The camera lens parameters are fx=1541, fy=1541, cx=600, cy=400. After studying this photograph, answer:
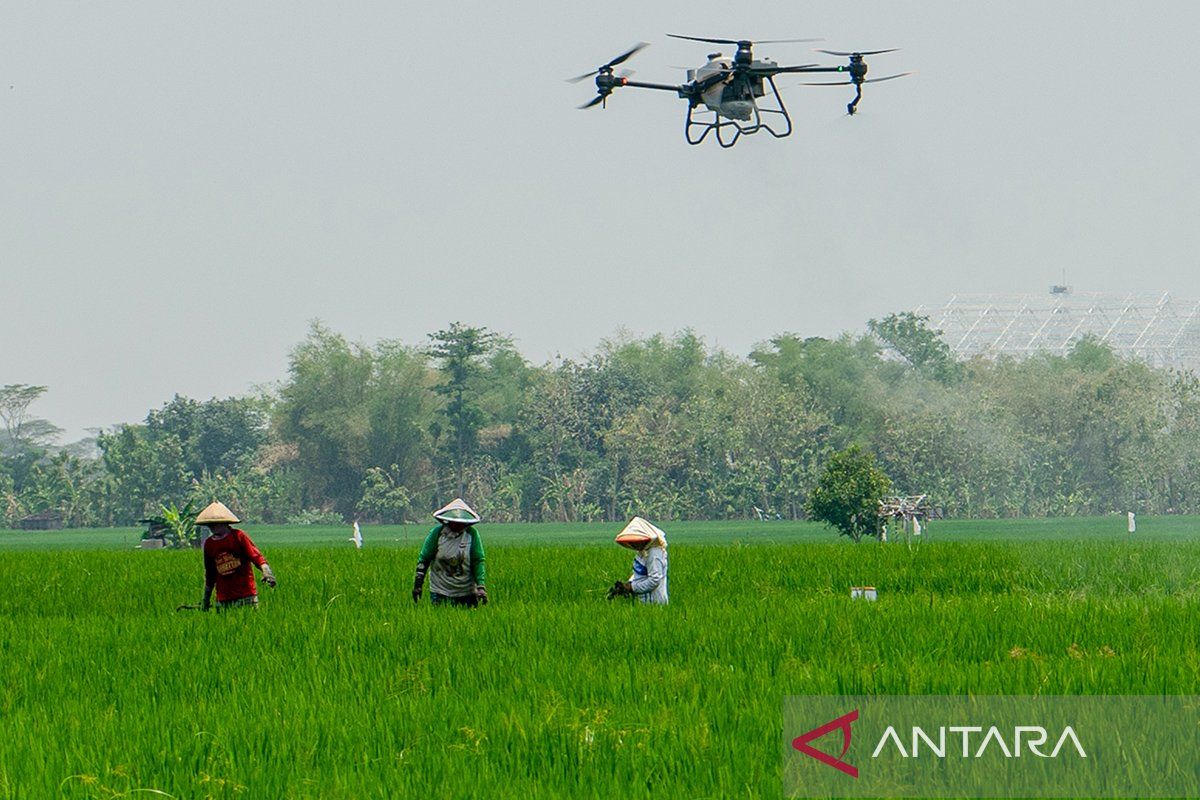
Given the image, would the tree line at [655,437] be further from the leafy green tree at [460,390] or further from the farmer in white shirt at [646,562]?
the farmer in white shirt at [646,562]

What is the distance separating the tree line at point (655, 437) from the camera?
58.6 metres

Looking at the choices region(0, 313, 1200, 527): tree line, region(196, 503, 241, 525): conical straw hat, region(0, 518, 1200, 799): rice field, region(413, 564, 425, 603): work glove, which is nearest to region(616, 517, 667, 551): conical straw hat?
region(0, 518, 1200, 799): rice field

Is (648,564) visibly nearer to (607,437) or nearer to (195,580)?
(195,580)

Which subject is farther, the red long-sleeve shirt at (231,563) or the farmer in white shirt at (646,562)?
the red long-sleeve shirt at (231,563)

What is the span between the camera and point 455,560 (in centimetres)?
1298

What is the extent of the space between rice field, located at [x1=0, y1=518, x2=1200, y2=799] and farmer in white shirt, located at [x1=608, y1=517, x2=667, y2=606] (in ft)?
0.77

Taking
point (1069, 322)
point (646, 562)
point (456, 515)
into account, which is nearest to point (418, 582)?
point (456, 515)

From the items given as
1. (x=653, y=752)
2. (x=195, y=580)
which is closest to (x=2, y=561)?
(x=195, y=580)

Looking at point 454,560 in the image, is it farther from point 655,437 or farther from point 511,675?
point 655,437

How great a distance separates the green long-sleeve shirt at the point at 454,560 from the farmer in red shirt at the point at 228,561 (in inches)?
53.7

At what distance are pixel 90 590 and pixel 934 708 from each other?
1328 cm

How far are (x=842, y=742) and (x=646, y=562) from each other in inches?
228

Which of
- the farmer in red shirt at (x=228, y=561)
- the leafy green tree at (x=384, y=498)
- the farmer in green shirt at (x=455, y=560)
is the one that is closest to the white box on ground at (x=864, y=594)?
the farmer in green shirt at (x=455, y=560)

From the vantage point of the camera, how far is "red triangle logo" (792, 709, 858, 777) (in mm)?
6539
